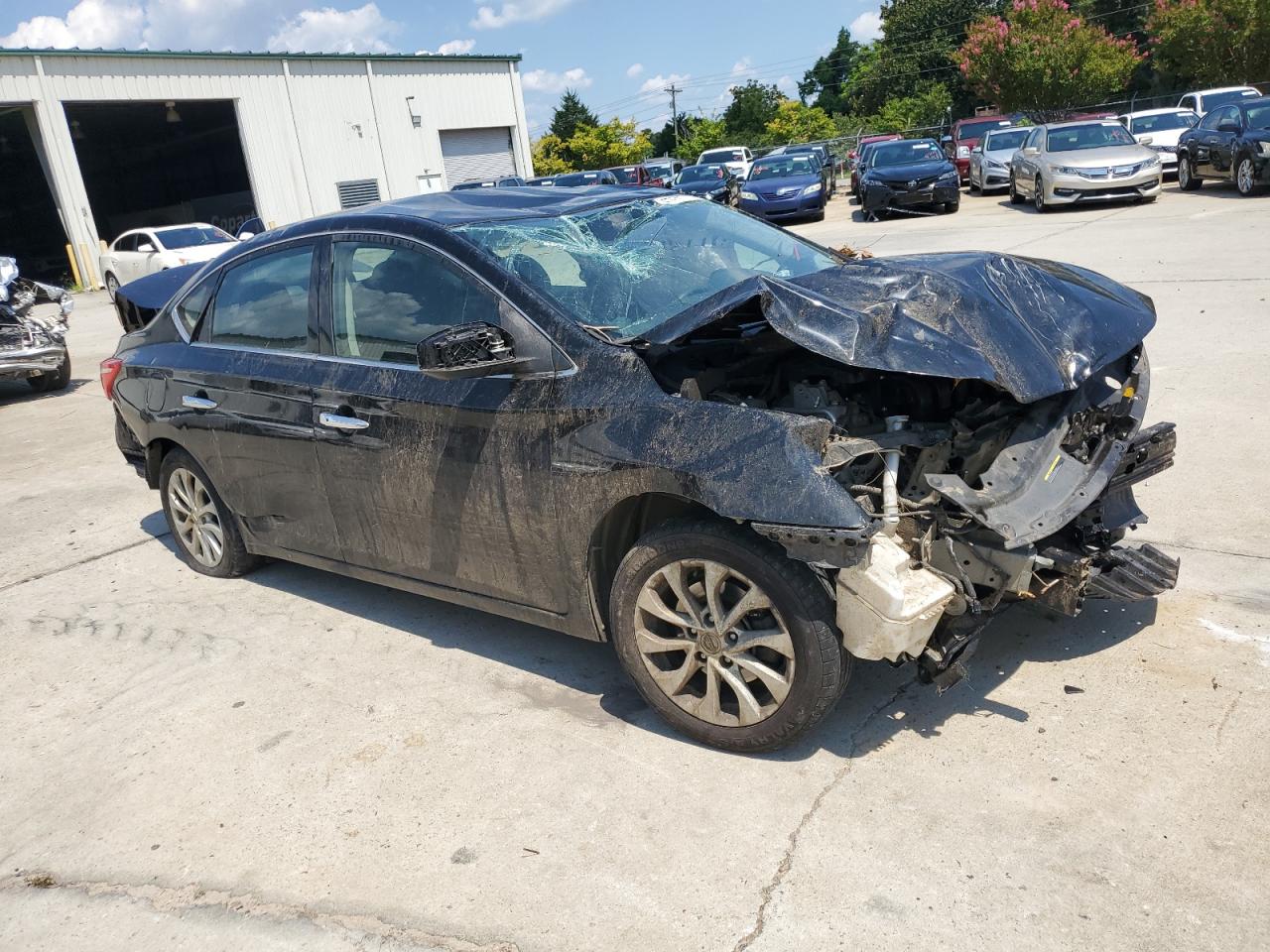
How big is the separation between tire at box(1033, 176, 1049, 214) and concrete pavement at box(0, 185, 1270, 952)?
14342 mm

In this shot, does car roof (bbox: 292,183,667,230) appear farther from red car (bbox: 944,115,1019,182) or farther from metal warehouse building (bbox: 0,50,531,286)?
metal warehouse building (bbox: 0,50,531,286)

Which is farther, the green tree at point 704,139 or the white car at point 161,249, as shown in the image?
the green tree at point 704,139

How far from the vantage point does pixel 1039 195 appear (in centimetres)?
1834

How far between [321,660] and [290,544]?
603 millimetres

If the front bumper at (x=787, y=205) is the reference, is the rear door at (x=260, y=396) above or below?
above

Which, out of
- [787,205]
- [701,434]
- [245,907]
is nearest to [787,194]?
[787,205]

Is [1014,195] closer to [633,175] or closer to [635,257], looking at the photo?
[633,175]

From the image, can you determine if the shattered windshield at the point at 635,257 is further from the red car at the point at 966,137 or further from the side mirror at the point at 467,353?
the red car at the point at 966,137

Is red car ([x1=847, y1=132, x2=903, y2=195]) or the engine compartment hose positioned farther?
red car ([x1=847, y1=132, x2=903, y2=195])

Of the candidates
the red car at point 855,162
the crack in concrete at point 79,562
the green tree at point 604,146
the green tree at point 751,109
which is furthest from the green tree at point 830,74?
the crack in concrete at point 79,562

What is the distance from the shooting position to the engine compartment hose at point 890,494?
314cm

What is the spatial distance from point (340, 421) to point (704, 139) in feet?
213

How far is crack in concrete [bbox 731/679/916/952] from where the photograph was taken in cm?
271

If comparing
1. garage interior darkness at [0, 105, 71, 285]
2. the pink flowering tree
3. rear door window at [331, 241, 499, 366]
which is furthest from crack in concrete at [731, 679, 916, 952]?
garage interior darkness at [0, 105, 71, 285]
